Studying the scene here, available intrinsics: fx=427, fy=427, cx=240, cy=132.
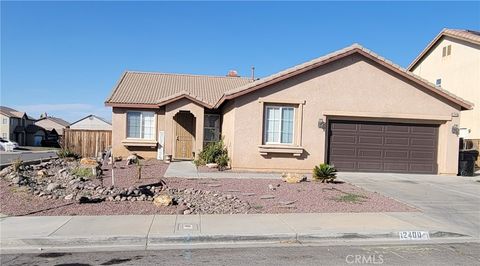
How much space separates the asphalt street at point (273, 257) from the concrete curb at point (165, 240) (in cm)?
39

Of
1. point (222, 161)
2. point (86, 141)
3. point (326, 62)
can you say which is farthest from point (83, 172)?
point (86, 141)

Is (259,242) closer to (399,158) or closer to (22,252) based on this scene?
(22,252)

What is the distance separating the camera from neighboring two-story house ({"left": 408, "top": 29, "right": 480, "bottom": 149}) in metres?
27.8

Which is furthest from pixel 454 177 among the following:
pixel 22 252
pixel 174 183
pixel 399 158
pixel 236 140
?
pixel 22 252

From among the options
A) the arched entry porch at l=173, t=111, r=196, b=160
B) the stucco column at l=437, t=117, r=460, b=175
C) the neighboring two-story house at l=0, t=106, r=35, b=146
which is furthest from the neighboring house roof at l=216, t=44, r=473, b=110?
the neighboring two-story house at l=0, t=106, r=35, b=146

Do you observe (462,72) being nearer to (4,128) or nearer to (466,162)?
(466,162)

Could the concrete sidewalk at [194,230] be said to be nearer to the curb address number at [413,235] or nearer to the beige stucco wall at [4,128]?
the curb address number at [413,235]

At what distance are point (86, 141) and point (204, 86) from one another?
25.5 ft

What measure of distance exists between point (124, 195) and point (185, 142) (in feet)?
40.0

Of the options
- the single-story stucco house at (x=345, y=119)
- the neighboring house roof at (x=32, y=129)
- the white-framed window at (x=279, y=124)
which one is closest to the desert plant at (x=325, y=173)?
the single-story stucco house at (x=345, y=119)

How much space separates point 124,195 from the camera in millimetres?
10734

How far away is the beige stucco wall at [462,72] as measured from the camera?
2780cm

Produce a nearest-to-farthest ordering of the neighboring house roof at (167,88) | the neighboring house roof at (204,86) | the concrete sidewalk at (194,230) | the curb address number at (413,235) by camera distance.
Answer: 1. the concrete sidewalk at (194,230)
2. the curb address number at (413,235)
3. the neighboring house roof at (204,86)
4. the neighboring house roof at (167,88)

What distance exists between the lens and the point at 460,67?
2975 cm
